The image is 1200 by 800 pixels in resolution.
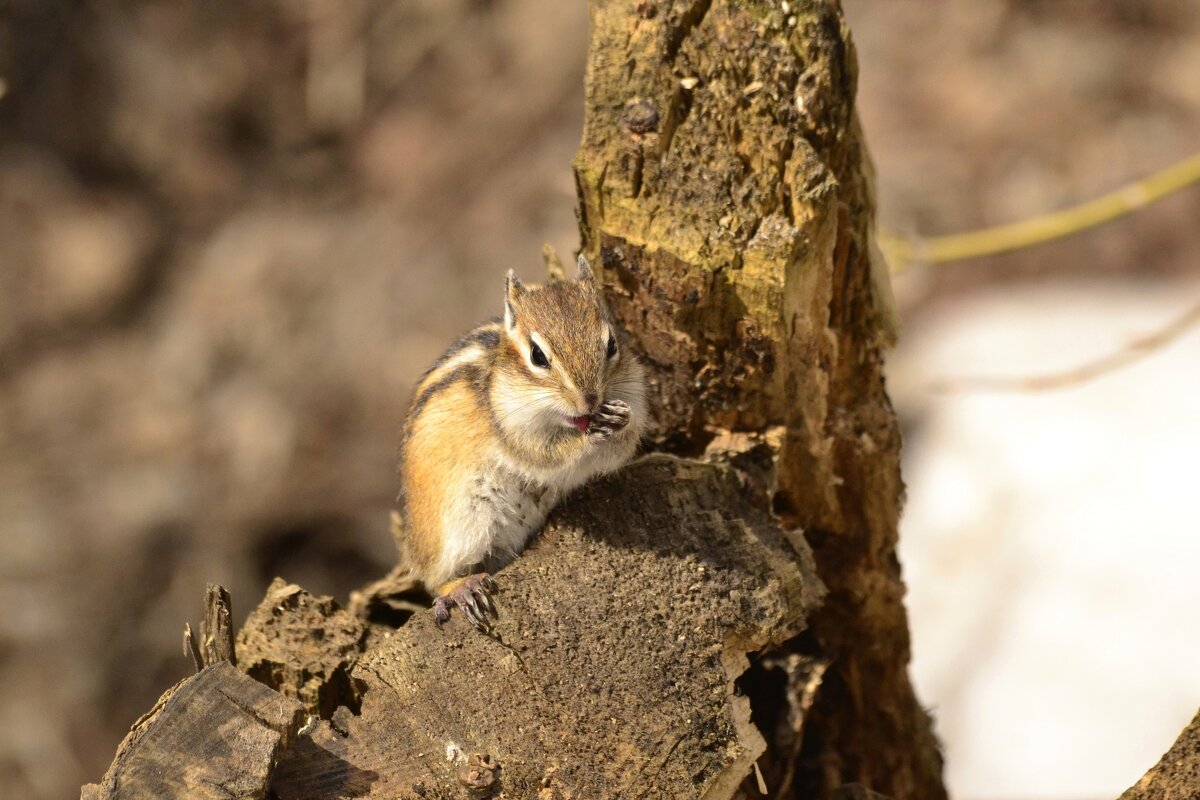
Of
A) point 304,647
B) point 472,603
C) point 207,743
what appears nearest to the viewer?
point 207,743

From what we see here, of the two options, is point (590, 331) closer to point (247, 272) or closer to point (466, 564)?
point (466, 564)

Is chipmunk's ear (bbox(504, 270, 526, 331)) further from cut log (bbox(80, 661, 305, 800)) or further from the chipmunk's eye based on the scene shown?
cut log (bbox(80, 661, 305, 800))

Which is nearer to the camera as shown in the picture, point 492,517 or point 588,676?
point 588,676

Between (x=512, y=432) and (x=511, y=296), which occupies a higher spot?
(x=511, y=296)

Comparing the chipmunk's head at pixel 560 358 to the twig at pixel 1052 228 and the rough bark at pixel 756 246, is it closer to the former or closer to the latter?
the rough bark at pixel 756 246

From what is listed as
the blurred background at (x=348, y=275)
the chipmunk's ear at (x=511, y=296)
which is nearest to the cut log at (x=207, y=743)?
the chipmunk's ear at (x=511, y=296)

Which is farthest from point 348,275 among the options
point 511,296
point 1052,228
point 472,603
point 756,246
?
point 472,603

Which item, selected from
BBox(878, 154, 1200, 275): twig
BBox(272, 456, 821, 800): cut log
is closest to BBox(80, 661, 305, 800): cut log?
BBox(272, 456, 821, 800): cut log

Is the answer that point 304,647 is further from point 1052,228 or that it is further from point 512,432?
point 1052,228
